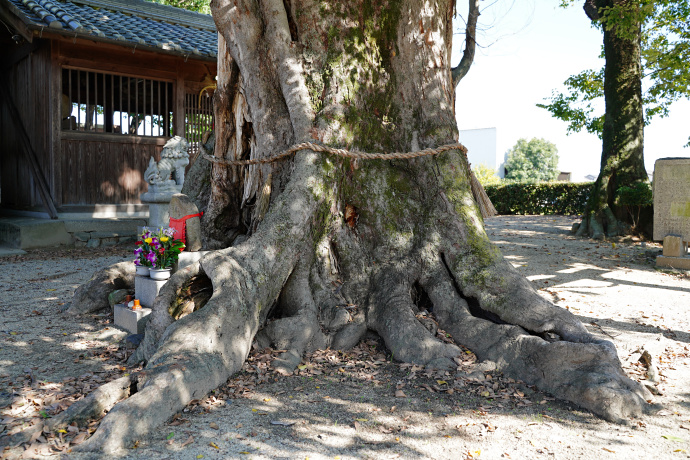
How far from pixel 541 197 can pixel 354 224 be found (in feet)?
54.7

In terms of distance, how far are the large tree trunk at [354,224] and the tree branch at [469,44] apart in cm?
376

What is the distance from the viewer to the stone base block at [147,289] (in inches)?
189

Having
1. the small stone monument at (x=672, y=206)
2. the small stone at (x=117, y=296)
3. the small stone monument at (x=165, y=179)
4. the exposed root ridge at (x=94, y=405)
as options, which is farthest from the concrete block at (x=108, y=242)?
the small stone monument at (x=672, y=206)

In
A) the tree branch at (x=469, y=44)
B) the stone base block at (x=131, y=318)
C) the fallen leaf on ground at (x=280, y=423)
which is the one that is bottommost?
the fallen leaf on ground at (x=280, y=423)

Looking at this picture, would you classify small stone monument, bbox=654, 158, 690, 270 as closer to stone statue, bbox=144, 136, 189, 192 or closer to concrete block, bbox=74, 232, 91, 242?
stone statue, bbox=144, 136, 189, 192

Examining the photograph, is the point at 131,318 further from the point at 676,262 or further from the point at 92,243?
→ the point at 676,262

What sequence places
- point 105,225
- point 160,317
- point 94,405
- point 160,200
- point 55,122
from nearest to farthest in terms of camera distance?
point 94,405 < point 160,317 < point 160,200 < point 55,122 < point 105,225

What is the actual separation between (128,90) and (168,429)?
9861 millimetres

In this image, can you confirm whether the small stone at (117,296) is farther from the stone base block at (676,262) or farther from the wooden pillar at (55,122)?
the stone base block at (676,262)

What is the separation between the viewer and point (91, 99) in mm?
12070

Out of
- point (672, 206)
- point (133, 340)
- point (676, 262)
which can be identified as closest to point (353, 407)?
point (133, 340)

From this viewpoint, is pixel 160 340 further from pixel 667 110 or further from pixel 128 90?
pixel 667 110

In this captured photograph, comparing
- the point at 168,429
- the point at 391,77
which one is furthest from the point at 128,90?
the point at 168,429

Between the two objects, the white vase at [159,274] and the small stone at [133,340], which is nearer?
the small stone at [133,340]
